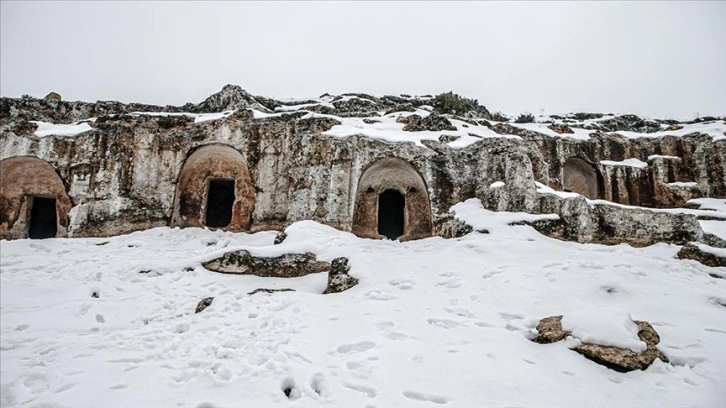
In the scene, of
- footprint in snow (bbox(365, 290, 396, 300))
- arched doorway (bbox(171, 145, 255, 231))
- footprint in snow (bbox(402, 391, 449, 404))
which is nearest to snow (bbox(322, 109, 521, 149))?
arched doorway (bbox(171, 145, 255, 231))

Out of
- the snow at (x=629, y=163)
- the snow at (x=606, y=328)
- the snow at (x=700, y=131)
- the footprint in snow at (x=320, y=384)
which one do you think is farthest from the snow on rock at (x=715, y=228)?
the footprint in snow at (x=320, y=384)

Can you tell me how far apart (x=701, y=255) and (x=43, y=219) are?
1898 cm

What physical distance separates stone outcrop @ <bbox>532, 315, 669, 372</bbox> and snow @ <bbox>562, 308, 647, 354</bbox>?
2.4 inches

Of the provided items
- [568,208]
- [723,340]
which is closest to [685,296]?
[723,340]

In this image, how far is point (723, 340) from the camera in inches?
180

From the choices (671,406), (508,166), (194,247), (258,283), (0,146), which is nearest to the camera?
(671,406)

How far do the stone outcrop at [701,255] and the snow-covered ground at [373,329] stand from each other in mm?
311

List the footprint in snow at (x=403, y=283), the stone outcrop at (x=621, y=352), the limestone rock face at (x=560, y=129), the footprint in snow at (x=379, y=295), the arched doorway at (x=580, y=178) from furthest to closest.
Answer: the limestone rock face at (x=560, y=129) < the arched doorway at (x=580, y=178) < the footprint in snow at (x=403, y=283) < the footprint in snow at (x=379, y=295) < the stone outcrop at (x=621, y=352)

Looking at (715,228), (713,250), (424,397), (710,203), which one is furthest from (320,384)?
(710,203)

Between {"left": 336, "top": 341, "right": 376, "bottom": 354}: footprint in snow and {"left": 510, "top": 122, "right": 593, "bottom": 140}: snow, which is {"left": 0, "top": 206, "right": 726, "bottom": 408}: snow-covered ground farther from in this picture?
{"left": 510, "top": 122, "right": 593, "bottom": 140}: snow

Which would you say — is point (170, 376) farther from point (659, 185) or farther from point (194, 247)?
point (659, 185)

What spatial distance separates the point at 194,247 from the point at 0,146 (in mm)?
7517

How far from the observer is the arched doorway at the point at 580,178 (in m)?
17.9

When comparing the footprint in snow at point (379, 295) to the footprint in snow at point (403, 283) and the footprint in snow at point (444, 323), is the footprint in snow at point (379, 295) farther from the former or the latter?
the footprint in snow at point (444, 323)
